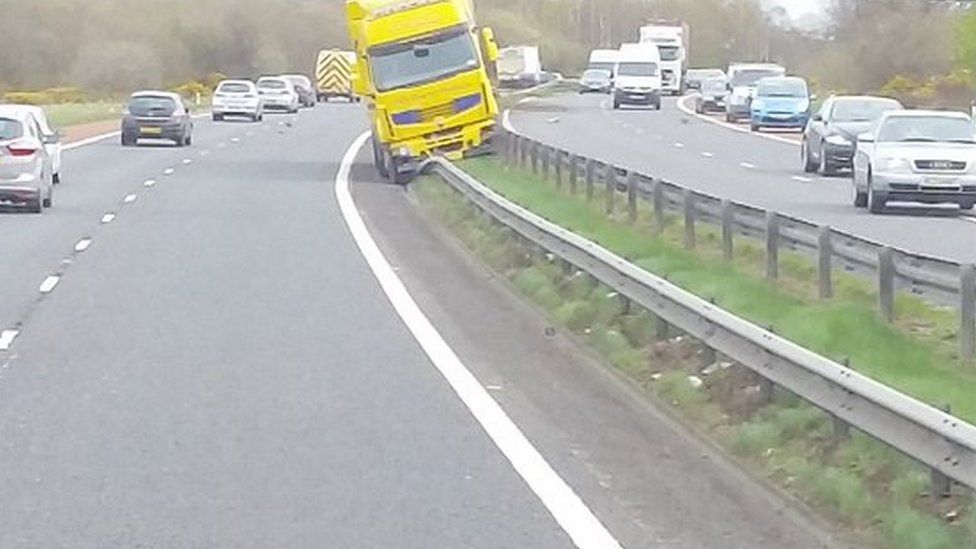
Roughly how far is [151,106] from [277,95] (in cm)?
3859

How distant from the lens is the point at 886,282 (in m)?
15.3

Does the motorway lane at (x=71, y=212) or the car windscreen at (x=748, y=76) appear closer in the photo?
the motorway lane at (x=71, y=212)

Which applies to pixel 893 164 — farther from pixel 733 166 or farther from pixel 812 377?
pixel 812 377

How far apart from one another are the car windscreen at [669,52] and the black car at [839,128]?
70317 mm

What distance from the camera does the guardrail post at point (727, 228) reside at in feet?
66.3

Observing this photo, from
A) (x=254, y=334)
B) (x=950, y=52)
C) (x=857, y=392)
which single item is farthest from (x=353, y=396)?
(x=950, y=52)

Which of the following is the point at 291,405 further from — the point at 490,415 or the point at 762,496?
the point at 762,496

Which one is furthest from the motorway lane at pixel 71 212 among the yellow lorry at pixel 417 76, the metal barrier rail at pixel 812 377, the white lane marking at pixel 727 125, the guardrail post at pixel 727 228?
the white lane marking at pixel 727 125

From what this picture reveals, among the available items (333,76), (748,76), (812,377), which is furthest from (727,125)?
(812,377)

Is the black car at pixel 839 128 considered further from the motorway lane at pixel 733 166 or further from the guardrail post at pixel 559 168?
the guardrail post at pixel 559 168

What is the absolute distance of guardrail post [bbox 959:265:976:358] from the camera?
13.5 m

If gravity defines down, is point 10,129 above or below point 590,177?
above

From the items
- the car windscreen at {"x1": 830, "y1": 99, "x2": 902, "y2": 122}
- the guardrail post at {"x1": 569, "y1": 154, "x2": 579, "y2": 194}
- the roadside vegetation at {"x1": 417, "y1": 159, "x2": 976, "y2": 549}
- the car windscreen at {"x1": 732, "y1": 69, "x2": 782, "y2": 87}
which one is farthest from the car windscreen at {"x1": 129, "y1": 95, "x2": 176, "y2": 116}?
the roadside vegetation at {"x1": 417, "y1": 159, "x2": 976, "y2": 549}

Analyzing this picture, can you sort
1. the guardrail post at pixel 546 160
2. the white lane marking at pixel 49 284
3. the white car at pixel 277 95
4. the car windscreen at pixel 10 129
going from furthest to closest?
1. the white car at pixel 277 95
2. the guardrail post at pixel 546 160
3. the car windscreen at pixel 10 129
4. the white lane marking at pixel 49 284
